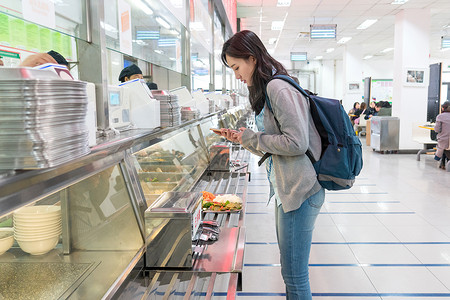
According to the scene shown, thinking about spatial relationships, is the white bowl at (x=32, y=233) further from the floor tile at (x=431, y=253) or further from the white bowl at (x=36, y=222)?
the floor tile at (x=431, y=253)

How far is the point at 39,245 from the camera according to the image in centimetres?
163

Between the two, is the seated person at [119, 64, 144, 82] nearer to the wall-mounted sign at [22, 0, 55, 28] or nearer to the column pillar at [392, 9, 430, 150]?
the wall-mounted sign at [22, 0, 55, 28]

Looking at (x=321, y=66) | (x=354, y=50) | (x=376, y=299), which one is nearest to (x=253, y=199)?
(x=376, y=299)

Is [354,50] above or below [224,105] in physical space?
above

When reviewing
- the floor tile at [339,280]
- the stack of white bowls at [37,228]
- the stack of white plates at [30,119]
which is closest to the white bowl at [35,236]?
the stack of white bowls at [37,228]

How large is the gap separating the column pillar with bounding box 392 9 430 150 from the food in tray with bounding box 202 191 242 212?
32.1 feet

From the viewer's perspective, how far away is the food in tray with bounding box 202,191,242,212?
3.05m

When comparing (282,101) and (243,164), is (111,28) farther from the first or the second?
(243,164)

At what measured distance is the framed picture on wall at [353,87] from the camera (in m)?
19.2

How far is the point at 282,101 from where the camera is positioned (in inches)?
77.9

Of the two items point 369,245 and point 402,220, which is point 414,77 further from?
point 369,245

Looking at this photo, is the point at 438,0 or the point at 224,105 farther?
the point at 438,0

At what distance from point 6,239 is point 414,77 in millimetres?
11879

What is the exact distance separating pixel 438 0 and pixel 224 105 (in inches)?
290
